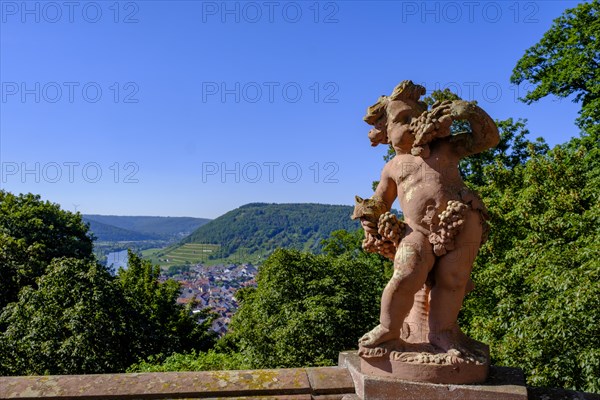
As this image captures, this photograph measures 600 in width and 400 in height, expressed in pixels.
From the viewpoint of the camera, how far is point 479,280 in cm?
1127

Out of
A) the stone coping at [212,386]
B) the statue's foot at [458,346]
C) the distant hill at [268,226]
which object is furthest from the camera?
the distant hill at [268,226]

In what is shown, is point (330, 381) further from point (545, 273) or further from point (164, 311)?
point (164, 311)

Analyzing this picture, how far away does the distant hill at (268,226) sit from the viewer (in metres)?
56.5

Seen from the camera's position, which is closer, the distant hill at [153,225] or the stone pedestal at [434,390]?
the stone pedestal at [434,390]

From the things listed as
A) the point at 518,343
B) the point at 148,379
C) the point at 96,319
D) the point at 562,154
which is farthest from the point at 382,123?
the point at 96,319

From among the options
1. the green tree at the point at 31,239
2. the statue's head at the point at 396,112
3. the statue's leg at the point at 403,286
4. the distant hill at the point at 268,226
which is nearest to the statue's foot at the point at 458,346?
the statue's leg at the point at 403,286

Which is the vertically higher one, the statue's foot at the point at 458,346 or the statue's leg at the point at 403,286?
the statue's leg at the point at 403,286

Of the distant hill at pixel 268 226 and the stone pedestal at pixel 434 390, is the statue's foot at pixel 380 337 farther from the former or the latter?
the distant hill at pixel 268 226

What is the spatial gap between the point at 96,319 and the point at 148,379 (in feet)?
34.7

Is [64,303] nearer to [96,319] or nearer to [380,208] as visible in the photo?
[96,319]

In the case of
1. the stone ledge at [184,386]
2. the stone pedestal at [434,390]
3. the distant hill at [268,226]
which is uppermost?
the distant hill at [268,226]

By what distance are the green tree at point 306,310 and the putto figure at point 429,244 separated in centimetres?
847

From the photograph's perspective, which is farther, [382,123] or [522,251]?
[522,251]

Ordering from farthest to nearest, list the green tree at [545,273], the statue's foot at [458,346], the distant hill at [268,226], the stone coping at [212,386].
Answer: the distant hill at [268,226]
the green tree at [545,273]
the stone coping at [212,386]
the statue's foot at [458,346]
